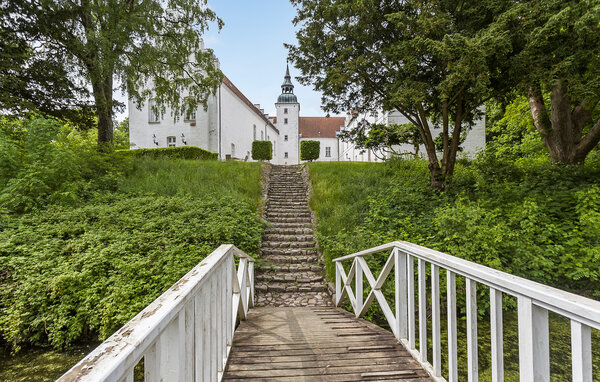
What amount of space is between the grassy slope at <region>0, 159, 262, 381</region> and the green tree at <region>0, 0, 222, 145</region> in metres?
4.20

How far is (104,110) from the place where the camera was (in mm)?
9922

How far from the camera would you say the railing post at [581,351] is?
0.98 meters

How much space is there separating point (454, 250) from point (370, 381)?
325cm

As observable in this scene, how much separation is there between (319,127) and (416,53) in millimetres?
40922

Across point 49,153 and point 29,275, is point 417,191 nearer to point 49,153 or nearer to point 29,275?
point 29,275

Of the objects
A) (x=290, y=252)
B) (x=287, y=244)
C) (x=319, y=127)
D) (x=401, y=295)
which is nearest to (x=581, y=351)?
(x=401, y=295)

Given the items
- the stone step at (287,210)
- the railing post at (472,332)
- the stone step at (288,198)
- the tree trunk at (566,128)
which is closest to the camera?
the railing post at (472,332)

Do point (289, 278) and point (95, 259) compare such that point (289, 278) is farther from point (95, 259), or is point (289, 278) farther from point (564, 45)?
point (564, 45)

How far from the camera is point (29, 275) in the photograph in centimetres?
437

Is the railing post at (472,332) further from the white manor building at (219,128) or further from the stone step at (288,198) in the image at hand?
the white manor building at (219,128)

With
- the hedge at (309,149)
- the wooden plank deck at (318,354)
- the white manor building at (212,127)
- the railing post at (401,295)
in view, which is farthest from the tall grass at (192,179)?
the hedge at (309,149)

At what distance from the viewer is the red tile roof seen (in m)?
45.2

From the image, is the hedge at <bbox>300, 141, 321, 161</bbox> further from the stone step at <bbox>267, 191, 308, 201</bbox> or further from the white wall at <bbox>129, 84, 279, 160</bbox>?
the stone step at <bbox>267, 191, 308, 201</bbox>

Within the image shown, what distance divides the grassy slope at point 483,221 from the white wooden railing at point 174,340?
3245 millimetres
